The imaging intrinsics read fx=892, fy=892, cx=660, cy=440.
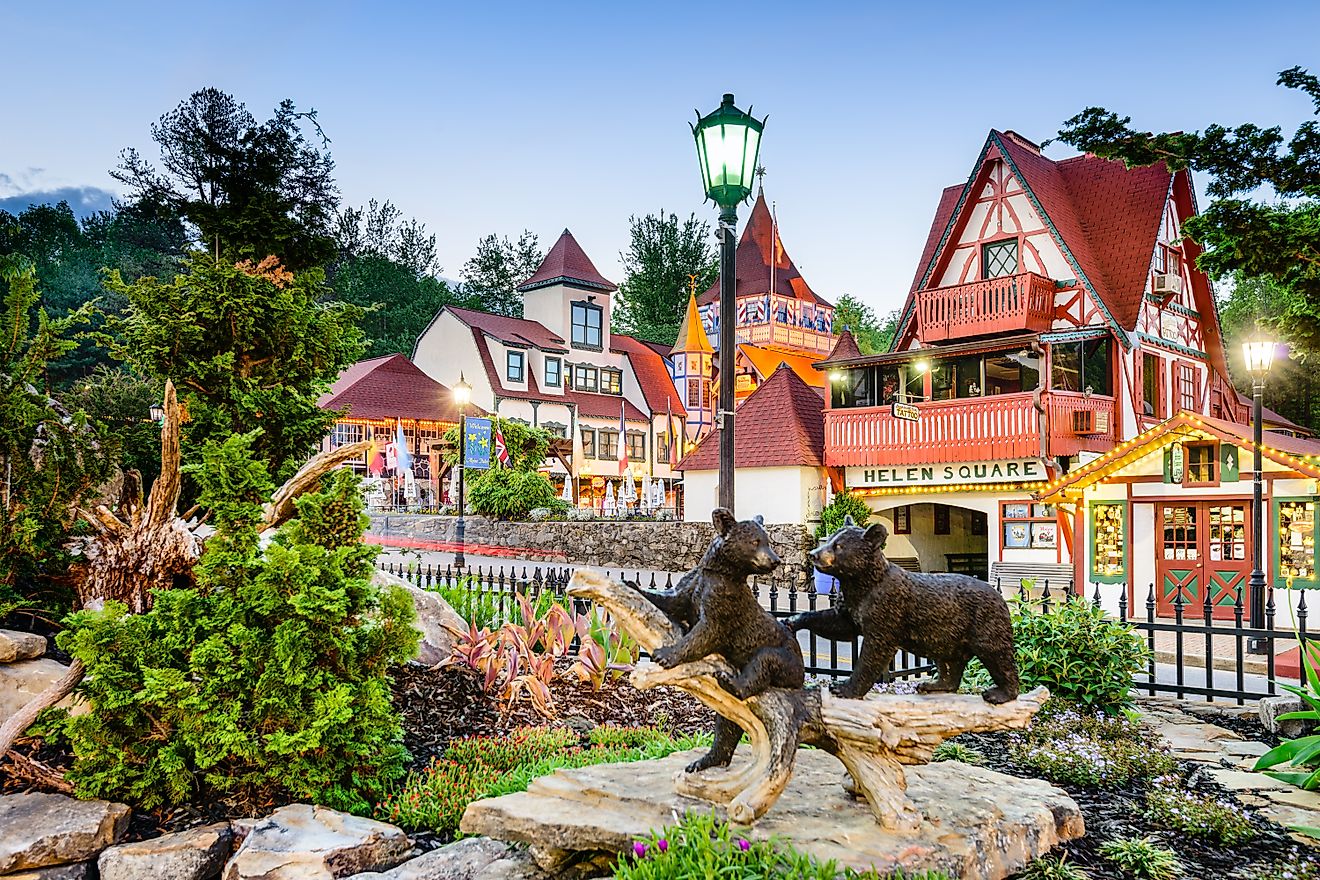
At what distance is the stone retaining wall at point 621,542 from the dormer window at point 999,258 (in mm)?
7866

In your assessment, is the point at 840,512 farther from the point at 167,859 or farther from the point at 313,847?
the point at 167,859

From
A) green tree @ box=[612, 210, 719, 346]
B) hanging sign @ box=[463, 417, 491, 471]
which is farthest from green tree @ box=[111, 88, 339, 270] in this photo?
green tree @ box=[612, 210, 719, 346]

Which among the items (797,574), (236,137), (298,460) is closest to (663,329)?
(236,137)

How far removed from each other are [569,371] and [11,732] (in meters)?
37.4

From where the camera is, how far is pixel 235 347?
685 cm

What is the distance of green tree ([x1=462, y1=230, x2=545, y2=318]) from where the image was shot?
63812 millimetres

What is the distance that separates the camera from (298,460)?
7395 mm

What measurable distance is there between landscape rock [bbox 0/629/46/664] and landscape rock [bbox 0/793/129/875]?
1.40 m

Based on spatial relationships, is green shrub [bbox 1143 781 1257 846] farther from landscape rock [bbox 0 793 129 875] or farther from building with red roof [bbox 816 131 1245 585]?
building with red roof [bbox 816 131 1245 585]

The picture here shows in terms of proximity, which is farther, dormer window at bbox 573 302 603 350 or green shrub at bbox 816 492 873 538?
dormer window at bbox 573 302 603 350

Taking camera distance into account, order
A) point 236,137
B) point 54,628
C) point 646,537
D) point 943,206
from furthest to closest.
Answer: point 236,137 → point 943,206 → point 646,537 → point 54,628

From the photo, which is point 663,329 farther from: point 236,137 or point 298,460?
point 298,460

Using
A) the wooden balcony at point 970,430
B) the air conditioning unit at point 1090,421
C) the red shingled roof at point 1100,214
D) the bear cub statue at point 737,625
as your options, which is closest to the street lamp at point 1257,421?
the wooden balcony at point 970,430

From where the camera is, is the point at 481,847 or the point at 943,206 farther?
the point at 943,206
